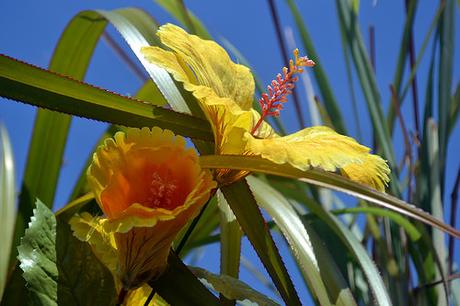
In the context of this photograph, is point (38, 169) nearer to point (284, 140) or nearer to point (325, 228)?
point (325, 228)

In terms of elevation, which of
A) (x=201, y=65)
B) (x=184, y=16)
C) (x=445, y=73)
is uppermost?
(x=445, y=73)

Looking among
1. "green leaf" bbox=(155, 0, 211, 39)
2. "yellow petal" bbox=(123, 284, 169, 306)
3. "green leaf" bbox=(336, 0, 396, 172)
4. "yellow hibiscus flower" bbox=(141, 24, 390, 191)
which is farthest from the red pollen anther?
"green leaf" bbox=(336, 0, 396, 172)

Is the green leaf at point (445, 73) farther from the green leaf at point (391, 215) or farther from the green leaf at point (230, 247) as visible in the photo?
the green leaf at point (230, 247)

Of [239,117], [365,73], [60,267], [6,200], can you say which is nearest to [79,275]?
[60,267]

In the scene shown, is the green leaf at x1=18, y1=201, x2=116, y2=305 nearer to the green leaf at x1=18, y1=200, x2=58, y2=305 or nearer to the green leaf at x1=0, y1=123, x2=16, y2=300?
the green leaf at x1=18, y1=200, x2=58, y2=305

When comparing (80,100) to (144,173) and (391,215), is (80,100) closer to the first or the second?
(144,173)
